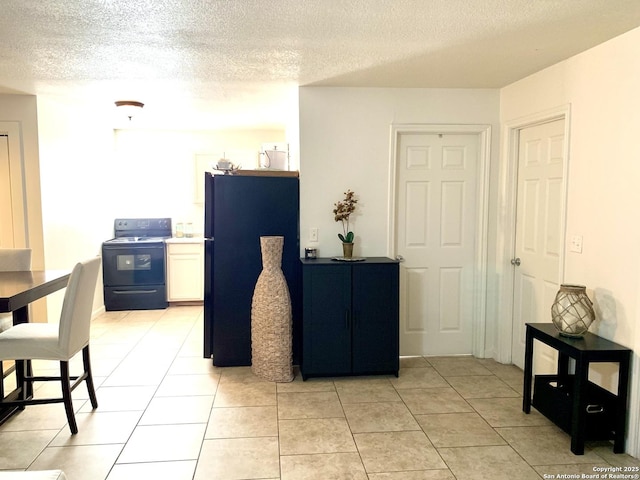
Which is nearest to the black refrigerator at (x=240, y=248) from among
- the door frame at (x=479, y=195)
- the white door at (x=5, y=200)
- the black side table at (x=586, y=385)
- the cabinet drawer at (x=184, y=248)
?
the door frame at (x=479, y=195)

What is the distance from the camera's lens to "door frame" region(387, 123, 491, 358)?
155 inches

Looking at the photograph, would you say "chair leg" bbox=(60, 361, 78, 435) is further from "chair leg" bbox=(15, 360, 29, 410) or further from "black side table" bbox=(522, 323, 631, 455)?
"black side table" bbox=(522, 323, 631, 455)

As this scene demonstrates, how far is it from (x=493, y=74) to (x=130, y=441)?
340cm

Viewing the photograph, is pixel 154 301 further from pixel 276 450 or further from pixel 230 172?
pixel 276 450

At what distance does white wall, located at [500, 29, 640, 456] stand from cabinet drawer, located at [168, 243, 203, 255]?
432 cm

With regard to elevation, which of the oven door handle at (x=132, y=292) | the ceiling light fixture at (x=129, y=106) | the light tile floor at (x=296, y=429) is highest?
the ceiling light fixture at (x=129, y=106)

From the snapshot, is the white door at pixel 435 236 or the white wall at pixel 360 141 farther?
the white door at pixel 435 236

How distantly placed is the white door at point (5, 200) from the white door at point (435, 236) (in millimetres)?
3434

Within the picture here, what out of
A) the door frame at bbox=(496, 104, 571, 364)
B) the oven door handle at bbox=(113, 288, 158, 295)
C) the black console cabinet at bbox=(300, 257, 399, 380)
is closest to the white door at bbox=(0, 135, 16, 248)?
the oven door handle at bbox=(113, 288, 158, 295)

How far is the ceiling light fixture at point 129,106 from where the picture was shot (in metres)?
4.38

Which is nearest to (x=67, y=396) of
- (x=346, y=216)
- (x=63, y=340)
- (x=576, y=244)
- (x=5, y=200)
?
(x=63, y=340)

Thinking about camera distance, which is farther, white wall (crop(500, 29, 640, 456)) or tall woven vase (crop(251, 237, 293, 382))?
tall woven vase (crop(251, 237, 293, 382))

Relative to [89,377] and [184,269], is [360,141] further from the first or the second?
[184,269]

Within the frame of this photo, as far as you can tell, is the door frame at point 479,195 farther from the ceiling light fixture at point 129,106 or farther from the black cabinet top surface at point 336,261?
the ceiling light fixture at point 129,106
